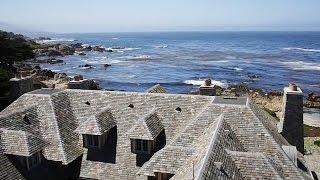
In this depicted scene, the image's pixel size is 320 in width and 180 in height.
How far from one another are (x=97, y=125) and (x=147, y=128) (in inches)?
128

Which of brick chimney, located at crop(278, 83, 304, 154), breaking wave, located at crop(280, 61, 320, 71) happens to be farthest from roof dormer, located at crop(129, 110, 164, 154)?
breaking wave, located at crop(280, 61, 320, 71)

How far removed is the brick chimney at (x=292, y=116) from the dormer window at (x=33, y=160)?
1557 cm

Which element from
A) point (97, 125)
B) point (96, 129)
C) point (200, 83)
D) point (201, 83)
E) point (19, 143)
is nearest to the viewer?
point (19, 143)

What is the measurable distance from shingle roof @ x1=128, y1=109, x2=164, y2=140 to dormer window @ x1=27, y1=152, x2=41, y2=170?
18.6 ft

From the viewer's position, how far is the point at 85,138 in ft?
77.9

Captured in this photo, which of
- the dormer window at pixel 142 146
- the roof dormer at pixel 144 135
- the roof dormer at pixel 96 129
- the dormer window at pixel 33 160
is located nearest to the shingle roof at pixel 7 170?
the dormer window at pixel 33 160

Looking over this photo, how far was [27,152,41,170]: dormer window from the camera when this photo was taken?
21.2m

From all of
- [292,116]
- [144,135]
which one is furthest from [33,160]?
[292,116]

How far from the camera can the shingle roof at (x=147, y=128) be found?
2170 centimetres

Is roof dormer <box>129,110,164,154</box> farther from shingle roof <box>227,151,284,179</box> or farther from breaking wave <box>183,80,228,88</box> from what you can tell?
breaking wave <box>183,80,228,88</box>

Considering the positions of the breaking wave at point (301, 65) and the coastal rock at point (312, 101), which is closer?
the coastal rock at point (312, 101)

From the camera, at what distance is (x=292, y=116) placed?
24.4m

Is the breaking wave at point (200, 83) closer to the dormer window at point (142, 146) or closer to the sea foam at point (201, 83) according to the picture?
the sea foam at point (201, 83)

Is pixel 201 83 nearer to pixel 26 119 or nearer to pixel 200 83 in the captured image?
pixel 200 83
